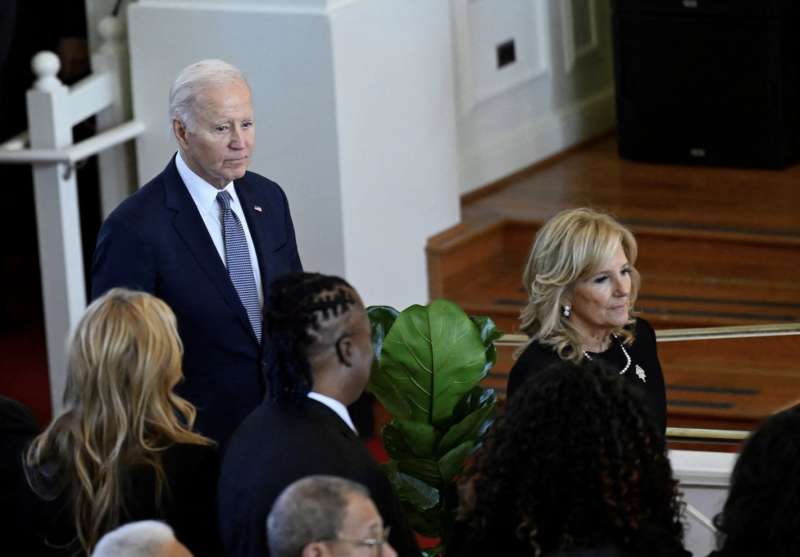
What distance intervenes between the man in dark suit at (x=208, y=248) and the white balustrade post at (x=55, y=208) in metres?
2.14

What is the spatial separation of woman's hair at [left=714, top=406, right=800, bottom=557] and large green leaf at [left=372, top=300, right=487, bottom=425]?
1.30 meters

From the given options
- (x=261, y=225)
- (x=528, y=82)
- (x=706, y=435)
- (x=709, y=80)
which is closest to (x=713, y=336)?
(x=706, y=435)

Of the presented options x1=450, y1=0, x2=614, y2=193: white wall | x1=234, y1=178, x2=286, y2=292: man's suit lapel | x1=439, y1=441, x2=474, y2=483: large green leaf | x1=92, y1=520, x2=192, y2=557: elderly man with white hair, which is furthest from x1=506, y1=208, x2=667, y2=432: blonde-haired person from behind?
x1=450, y1=0, x2=614, y2=193: white wall

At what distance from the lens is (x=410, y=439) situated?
12.4 ft

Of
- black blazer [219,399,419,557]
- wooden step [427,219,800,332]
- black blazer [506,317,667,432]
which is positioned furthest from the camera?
wooden step [427,219,800,332]

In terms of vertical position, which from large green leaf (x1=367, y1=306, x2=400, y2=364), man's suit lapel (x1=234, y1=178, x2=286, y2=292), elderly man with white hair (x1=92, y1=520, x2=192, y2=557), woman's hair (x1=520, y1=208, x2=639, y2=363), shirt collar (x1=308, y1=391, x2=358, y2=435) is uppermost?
man's suit lapel (x1=234, y1=178, x2=286, y2=292)

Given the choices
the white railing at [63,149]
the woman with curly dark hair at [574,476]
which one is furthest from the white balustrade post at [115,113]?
the woman with curly dark hair at [574,476]

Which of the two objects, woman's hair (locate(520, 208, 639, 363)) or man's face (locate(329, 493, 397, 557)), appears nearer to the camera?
man's face (locate(329, 493, 397, 557))

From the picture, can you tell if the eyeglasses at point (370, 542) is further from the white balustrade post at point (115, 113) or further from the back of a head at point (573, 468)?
the white balustrade post at point (115, 113)

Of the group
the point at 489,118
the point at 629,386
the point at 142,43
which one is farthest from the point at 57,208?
the point at 629,386

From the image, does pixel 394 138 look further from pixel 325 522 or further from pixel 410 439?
pixel 325 522

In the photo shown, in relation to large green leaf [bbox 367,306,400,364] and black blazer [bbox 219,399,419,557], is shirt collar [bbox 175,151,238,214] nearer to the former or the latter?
large green leaf [bbox 367,306,400,364]

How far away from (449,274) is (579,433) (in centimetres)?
357

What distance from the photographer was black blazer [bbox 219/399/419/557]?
273 cm
